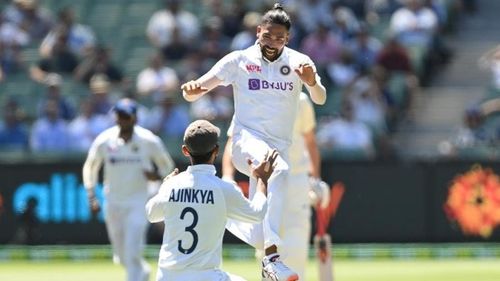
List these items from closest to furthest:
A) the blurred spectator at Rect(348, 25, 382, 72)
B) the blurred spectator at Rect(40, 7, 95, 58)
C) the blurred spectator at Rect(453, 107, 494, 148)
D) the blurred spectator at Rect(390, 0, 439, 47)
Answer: the blurred spectator at Rect(453, 107, 494, 148) → the blurred spectator at Rect(348, 25, 382, 72) → the blurred spectator at Rect(390, 0, 439, 47) → the blurred spectator at Rect(40, 7, 95, 58)

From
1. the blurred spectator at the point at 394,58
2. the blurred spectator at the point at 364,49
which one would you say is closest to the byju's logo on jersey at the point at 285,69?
the blurred spectator at the point at 394,58

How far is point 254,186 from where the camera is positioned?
1234cm

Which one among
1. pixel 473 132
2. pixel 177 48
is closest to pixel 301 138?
pixel 473 132

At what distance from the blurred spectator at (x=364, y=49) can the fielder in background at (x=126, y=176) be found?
8204 millimetres

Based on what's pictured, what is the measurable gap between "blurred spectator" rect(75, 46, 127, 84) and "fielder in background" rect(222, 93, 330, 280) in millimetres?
11696

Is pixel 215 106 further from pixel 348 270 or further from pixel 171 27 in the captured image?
pixel 348 270

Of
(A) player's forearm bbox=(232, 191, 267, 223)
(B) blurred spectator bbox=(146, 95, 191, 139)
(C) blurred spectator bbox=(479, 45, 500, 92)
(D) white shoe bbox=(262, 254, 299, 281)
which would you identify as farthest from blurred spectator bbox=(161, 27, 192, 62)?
(A) player's forearm bbox=(232, 191, 267, 223)

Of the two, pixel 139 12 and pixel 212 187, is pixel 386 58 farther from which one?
pixel 212 187

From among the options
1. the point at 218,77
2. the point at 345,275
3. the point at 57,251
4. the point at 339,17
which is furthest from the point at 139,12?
the point at 218,77

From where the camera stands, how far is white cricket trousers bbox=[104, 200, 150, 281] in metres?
17.1

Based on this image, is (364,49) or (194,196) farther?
(364,49)

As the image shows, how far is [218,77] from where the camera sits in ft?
40.3

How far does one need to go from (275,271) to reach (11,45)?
15.7 meters

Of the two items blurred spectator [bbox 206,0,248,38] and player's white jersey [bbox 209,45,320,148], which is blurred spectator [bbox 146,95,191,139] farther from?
player's white jersey [bbox 209,45,320,148]
